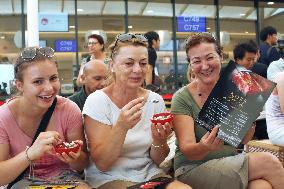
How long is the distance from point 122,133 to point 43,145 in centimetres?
42

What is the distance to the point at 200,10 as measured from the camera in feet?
39.8

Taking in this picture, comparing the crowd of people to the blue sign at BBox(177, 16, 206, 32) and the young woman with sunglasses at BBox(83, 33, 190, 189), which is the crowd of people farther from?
the blue sign at BBox(177, 16, 206, 32)

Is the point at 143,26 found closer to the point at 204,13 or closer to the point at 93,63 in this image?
the point at 204,13

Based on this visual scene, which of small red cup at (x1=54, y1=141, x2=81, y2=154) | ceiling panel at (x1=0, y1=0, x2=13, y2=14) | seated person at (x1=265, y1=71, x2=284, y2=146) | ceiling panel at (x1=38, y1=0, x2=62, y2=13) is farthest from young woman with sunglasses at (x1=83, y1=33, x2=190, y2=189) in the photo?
ceiling panel at (x1=0, y1=0, x2=13, y2=14)

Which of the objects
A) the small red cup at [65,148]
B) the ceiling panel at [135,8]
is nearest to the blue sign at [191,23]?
the ceiling panel at [135,8]

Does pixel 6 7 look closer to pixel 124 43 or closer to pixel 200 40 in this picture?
pixel 124 43

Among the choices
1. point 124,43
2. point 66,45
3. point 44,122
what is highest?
point 66,45

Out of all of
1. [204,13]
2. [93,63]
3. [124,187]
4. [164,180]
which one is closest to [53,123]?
[124,187]

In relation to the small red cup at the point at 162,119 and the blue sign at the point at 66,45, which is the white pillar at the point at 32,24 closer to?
the small red cup at the point at 162,119

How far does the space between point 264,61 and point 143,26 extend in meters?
6.00

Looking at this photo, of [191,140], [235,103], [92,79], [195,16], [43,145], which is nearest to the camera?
[43,145]

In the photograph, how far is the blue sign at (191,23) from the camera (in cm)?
1173

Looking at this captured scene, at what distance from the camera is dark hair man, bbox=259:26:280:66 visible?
5.86 meters

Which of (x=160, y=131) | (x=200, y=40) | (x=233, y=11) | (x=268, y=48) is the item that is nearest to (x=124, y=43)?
(x=200, y=40)
